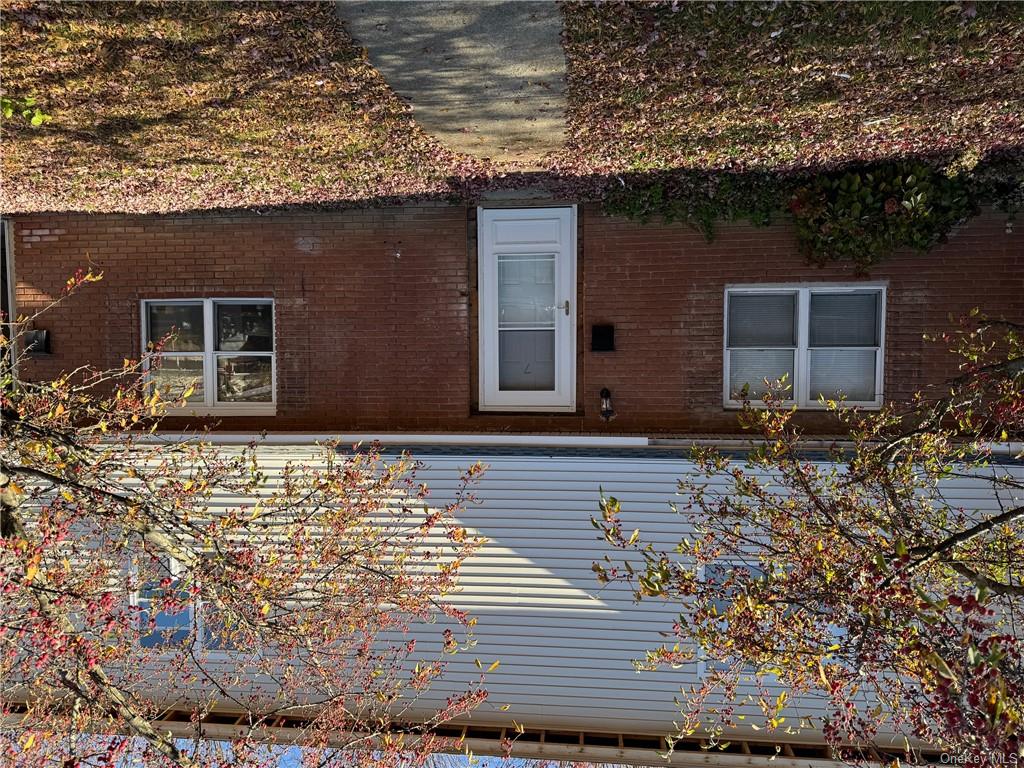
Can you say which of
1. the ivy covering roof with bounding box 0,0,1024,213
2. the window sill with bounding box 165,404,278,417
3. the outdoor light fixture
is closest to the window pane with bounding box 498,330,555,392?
the outdoor light fixture

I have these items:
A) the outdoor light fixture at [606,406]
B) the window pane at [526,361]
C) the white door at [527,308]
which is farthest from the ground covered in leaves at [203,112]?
the outdoor light fixture at [606,406]

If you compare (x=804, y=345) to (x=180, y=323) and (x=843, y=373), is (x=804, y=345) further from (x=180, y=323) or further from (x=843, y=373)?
(x=180, y=323)

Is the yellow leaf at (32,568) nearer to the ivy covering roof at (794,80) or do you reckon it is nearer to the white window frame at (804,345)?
the ivy covering roof at (794,80)

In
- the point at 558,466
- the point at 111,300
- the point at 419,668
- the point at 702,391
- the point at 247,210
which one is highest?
the point at 247,210

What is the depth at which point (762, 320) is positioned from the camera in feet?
25.3

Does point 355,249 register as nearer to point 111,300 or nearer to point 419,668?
point 111,300

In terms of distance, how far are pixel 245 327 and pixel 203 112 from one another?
12.2ft

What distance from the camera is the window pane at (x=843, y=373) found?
758 cm

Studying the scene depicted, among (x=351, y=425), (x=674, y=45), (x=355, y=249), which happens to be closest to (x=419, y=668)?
(x=351, y=425)

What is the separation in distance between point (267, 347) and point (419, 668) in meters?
4.92

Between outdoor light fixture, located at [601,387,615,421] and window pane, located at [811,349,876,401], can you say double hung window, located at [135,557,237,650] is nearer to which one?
outdoor light fixture, located at [601,387,615,421]

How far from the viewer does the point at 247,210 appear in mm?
7965

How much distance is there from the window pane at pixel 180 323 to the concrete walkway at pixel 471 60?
4.98m

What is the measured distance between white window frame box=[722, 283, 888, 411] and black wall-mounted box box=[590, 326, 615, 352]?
1.43 m
